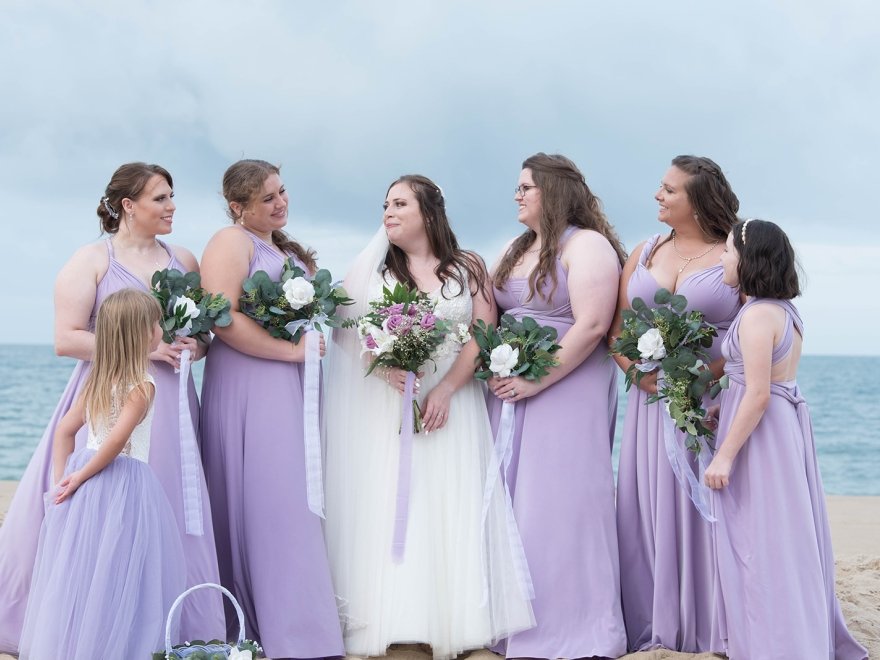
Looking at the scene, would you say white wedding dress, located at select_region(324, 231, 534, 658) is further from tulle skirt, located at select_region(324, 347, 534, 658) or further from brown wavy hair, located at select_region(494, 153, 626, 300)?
brown wavy hair, located at select_region(494, 153, 626, 300)

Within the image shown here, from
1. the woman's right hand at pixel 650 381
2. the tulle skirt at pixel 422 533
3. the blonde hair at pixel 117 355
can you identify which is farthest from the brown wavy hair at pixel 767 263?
the blonde hair at pixel 117 355

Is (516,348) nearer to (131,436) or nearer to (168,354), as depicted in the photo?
(168,354)

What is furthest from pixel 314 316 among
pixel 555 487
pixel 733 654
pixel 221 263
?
pixel 733 654

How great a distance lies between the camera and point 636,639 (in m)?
6.37

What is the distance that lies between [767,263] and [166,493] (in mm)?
3568

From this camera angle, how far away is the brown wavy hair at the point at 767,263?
18.1ft

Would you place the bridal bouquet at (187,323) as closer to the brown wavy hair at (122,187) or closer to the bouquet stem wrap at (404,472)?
the brown wavy hair at (122,187)

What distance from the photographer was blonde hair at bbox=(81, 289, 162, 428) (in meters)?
5.09

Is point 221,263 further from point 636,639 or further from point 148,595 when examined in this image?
Result: point 636,639

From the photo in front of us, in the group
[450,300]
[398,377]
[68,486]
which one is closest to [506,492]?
[398,377]

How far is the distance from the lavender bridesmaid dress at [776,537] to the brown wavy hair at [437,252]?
65.7 inches

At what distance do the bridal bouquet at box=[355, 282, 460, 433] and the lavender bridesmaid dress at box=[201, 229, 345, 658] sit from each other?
620 millimetres

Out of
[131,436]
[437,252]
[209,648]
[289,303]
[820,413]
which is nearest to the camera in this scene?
[209,648]

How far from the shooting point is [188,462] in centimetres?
594
